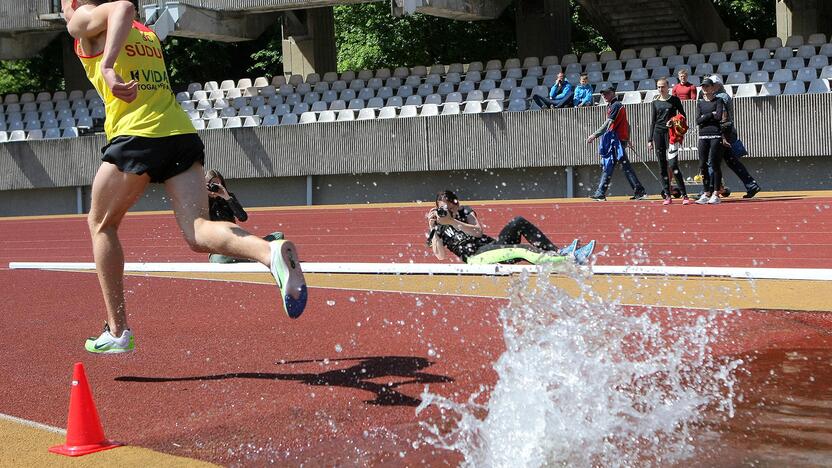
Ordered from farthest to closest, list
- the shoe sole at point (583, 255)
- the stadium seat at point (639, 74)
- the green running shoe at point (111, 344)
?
1. the stadium seat at point (639, 74)
2. the shoe sole at point (583, 255)
3. the green running shoe at point (111, 344)

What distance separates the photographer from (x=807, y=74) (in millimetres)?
19094

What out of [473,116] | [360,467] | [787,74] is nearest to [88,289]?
[360,467]

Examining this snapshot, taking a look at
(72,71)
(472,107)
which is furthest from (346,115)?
(72,71)

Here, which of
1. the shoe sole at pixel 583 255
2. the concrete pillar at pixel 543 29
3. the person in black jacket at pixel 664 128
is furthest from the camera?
the concrete pillar at pixel 543 29

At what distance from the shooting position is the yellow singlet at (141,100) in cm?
543

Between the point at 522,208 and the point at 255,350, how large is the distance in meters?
11.6

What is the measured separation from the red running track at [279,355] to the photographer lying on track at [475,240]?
1.21 m

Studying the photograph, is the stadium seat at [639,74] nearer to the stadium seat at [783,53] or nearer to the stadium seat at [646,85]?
the stadium seat at [646,85]

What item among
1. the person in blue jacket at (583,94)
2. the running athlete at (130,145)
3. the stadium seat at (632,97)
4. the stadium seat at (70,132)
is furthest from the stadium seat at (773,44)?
the running athlete at (130,145)

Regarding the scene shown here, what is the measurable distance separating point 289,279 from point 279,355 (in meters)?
1.69

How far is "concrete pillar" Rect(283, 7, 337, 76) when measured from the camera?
92.0 ft

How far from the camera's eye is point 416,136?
2194cm

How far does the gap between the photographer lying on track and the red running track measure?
121 centimetres

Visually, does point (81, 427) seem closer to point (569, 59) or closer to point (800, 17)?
point (569, 59)
